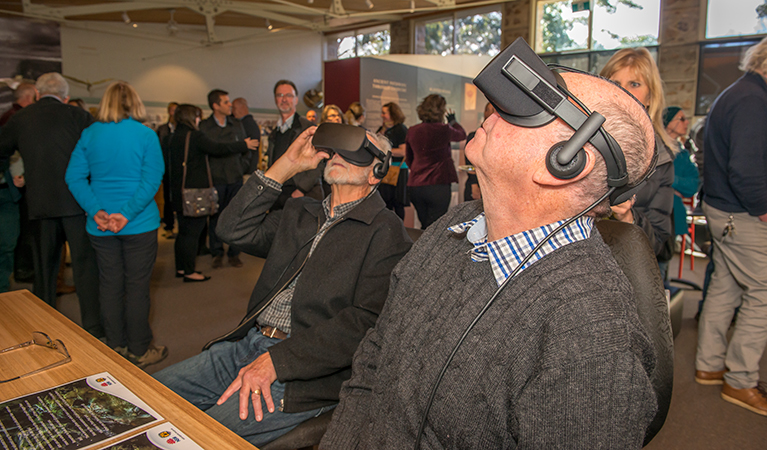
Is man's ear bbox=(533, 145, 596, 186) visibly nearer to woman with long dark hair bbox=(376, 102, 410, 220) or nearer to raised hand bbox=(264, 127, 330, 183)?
raised hand bbox=(264, 127, 330, 183)

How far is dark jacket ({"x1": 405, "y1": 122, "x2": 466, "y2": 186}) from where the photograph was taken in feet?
14.9

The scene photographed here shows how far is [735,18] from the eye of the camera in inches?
313

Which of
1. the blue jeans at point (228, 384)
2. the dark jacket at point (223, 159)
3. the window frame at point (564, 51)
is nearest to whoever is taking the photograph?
the blue jeans at point (228, 384)

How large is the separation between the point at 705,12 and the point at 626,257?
946cm

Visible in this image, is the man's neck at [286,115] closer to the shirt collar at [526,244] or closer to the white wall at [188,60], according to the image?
the shirt collar at [526,244]

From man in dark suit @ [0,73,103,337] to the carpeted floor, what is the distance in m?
0.59

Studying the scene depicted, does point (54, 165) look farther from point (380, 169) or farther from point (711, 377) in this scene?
point (711, 377)

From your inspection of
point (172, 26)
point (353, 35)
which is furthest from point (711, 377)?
point (353, 35)

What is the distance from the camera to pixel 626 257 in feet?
3.53

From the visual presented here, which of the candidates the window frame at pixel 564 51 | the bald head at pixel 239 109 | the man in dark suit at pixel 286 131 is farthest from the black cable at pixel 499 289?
the window frame at pixel 564 51

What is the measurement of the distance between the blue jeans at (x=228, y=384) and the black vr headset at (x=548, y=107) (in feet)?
3.31

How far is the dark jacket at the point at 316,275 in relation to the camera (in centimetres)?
138

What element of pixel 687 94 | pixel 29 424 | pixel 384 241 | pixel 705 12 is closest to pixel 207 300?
pixel 384 241

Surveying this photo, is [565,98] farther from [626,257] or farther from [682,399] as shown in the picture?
[682,399]
